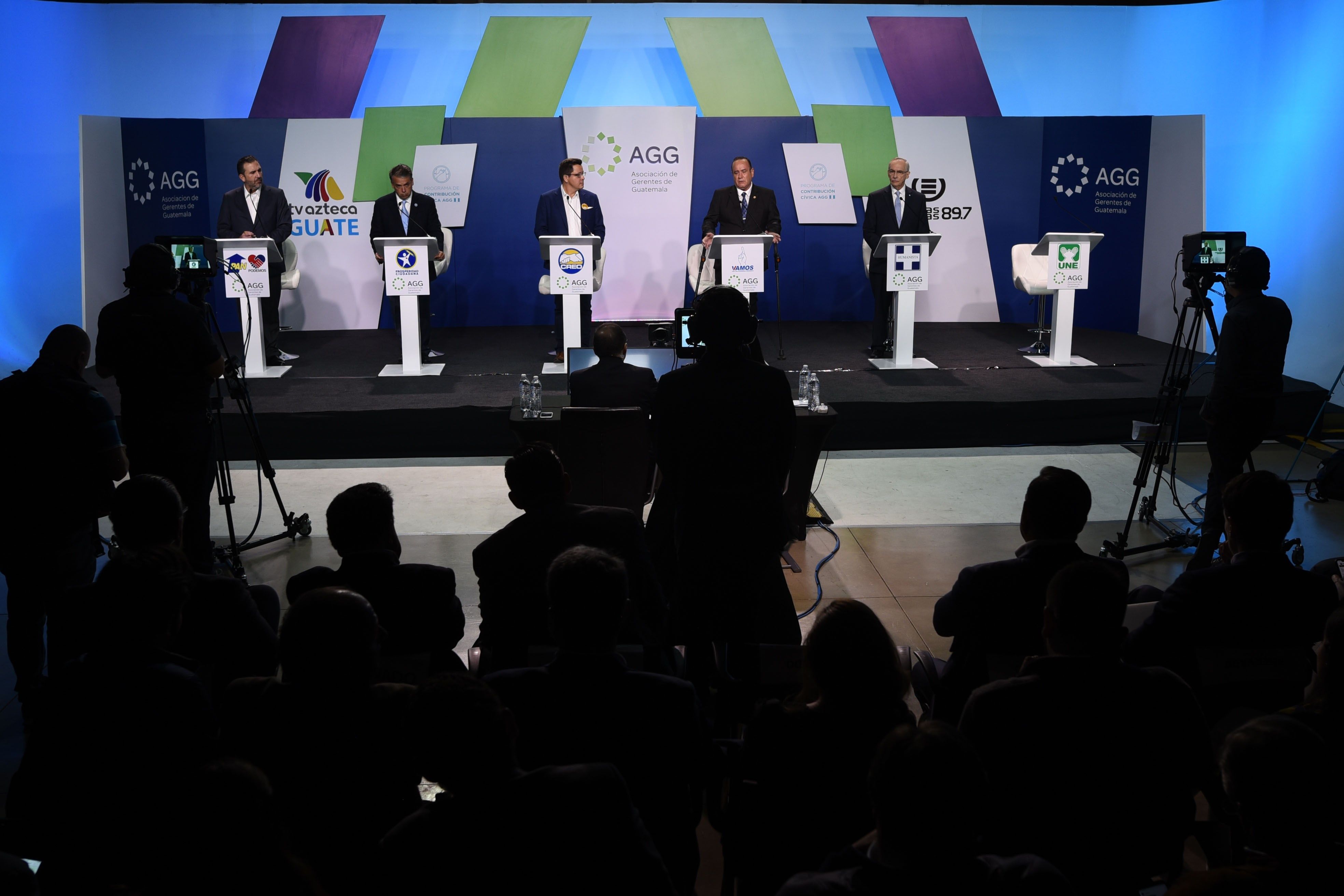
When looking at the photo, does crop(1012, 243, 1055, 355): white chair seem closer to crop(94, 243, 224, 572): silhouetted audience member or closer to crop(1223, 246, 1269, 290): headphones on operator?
crop(1223, 246, 1269, 290): headphones on operator

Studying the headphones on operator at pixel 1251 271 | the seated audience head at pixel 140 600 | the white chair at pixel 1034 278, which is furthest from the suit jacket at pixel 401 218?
the seated audience head at pixel 140 600

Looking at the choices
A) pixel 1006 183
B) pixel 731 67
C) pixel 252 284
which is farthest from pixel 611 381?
pixel 1006 183

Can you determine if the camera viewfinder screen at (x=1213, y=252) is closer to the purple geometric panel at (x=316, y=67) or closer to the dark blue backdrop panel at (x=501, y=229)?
the dark blue backdrop panel at (x=501, y=229)

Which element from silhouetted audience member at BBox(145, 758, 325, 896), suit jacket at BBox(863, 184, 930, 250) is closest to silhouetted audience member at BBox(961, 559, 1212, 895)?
silhouetted audience member at BBox(145, 758, 325, 896)

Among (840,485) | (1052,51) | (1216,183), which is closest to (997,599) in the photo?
(840,485)

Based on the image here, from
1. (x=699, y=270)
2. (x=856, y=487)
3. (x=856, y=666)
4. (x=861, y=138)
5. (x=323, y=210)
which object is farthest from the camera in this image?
(x=861, y=138)

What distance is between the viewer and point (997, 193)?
10938 millimetres

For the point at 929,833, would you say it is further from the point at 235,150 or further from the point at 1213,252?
the point at 235,150

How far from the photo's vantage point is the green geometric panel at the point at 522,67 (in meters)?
10.7

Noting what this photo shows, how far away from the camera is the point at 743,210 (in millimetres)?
9133

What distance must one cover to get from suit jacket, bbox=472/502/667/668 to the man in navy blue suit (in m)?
6.00

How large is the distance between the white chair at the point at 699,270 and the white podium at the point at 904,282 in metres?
1.36

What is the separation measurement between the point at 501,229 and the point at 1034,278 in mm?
5142

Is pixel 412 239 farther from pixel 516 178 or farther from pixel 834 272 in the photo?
pixel 834 272
